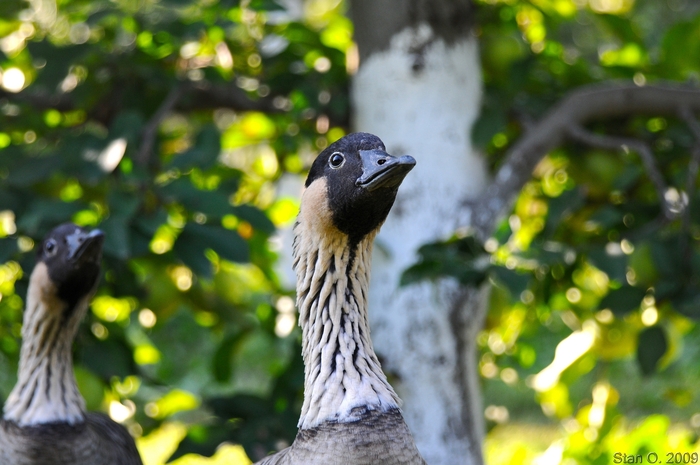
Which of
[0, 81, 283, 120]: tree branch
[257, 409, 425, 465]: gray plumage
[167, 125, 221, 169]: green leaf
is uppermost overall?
[0, 81, 283, 120]: tree branch

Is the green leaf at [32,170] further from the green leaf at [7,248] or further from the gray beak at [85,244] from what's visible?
the gray beak at [85,244]

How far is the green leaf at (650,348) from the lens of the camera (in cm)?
279

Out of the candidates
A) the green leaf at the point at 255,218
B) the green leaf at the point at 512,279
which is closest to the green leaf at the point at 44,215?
the green leaf at the point at 255,218

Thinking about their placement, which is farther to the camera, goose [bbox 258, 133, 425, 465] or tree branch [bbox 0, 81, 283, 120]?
tree branch [bbox 0, 81, 283, 120]

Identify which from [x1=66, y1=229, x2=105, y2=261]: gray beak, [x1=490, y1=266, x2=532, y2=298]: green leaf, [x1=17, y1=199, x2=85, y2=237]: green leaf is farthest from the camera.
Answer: [x1=17, y1=199, x2=85, y2=237]: green leaf

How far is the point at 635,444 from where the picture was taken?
2998 mm

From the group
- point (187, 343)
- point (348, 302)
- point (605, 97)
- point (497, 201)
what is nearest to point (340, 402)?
point (348, 302)

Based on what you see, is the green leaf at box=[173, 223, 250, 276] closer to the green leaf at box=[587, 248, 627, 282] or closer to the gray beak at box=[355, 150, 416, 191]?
the gray beak at box=[355, 150, 416, 191]

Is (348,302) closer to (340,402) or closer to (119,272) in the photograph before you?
(340,402)

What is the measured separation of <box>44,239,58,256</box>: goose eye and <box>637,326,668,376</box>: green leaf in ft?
6.71

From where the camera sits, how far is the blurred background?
9.04 ft

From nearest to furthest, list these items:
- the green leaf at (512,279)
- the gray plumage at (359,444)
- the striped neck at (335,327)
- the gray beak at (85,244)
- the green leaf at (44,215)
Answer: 1. the gray plumage at (359,444)
2. the striped neck at (335,327)
3. the green leaf at (512,279)
4. the gray beak at (85,244)
5. the green leaf at (44,215)

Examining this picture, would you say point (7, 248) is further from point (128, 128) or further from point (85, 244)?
point (128, 128)

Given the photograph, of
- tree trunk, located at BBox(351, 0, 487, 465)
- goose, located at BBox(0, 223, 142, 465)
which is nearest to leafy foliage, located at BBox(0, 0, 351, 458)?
goose, located at BBox(0, 223, 142, 465)
